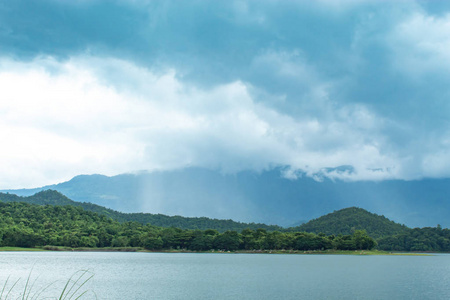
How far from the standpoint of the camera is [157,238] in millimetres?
141625

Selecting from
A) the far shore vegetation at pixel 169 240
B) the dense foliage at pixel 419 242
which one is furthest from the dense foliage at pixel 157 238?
the dense foliage at pixel 419 242

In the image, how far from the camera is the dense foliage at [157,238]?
5277 inches

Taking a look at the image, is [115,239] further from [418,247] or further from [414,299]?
[414,299]

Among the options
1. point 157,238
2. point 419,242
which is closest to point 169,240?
point 157,238

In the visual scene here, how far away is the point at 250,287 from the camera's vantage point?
48156 millimetres

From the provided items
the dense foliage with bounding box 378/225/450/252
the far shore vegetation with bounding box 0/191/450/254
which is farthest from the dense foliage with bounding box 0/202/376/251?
the dense foliage with bounding box 378/225/450/252

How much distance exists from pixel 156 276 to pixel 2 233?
9193 centimetres

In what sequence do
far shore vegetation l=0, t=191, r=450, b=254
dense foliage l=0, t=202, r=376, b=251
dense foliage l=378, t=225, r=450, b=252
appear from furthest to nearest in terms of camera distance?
dense foliage l=378, t=225, r=450, b=252, far shore vegetation l=0, t=191, r=450, b=254, dense foliage l=0, t=202, r=376, b=251

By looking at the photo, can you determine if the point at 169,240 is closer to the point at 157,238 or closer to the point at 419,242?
the point at 157,238

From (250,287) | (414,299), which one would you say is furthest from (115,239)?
(414,299)

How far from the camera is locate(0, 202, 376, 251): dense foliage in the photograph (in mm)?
134038

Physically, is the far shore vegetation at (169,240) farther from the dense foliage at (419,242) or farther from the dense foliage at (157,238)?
the dense foliage at (419,242)

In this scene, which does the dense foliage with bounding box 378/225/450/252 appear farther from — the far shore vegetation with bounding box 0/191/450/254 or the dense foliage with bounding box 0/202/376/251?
the dense foliage with bounding box 0/202/376/251

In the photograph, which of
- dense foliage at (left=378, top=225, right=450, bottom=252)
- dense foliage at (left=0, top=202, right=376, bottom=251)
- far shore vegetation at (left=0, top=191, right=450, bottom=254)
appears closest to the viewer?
dense foliage at (left=0, top=202, right=376, bottom=251)
